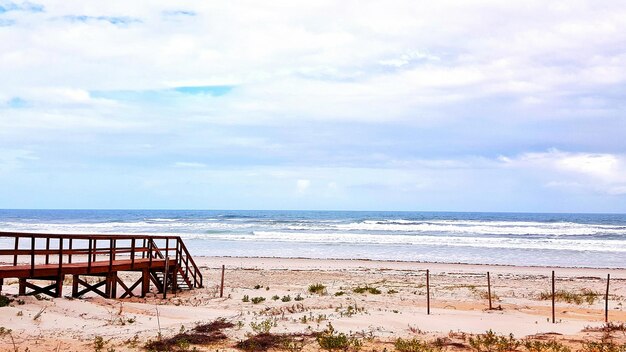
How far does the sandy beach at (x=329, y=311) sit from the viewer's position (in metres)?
14.0

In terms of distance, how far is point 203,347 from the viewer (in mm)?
12688

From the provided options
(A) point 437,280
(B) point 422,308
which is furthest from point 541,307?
(A) point 437,280

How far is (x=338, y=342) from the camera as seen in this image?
1296 cm

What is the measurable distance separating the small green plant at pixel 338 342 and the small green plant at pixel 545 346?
3.58 meters

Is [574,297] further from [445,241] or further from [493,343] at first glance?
[445,241]

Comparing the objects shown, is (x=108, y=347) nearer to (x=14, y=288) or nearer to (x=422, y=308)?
(x=422, y=308)

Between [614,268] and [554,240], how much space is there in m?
25.7

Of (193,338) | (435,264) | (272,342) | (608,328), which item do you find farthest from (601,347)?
(435,264)

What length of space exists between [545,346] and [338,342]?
14.6ft

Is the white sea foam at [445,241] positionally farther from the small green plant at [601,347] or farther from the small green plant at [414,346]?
the small green plant at [414,346]

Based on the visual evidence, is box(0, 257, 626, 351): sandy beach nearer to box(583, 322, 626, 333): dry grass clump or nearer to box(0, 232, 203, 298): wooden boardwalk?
box(583, 322, 626, 333): dry grass clump

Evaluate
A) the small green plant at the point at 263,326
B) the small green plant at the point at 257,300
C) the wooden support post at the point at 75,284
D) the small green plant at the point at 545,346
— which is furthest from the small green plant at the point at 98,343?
the small green plant at the point at 545,346

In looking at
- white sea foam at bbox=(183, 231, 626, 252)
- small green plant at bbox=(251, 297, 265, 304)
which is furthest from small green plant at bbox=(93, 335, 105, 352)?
white sea foam at bbox=(183, 231, 626, 252)

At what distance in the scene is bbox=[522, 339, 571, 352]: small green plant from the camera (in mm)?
12531
